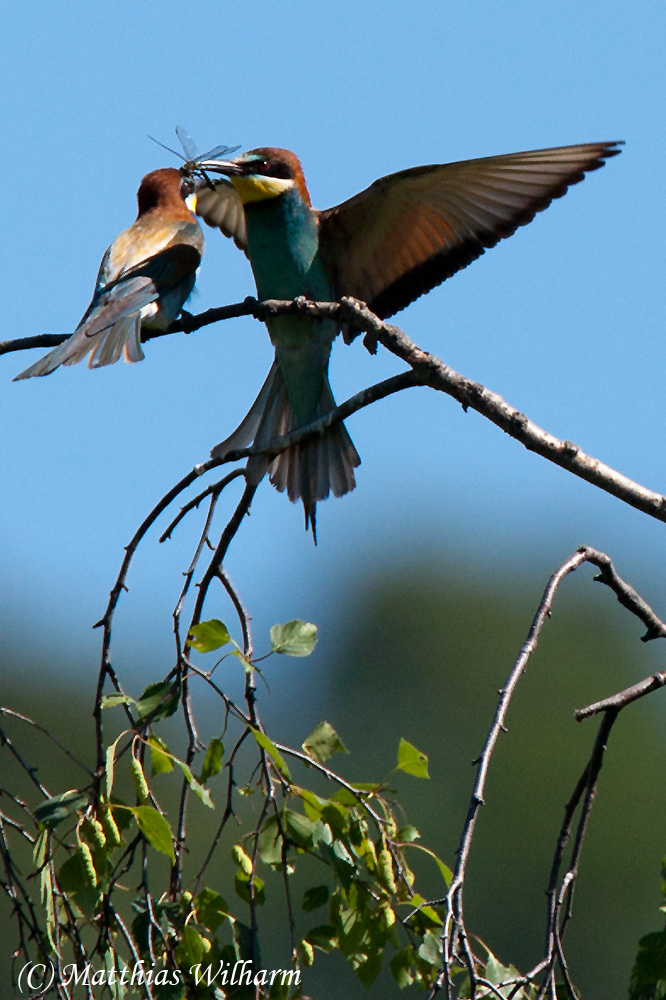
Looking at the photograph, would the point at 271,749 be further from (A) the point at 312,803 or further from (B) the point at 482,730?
(B) the point at 482,730

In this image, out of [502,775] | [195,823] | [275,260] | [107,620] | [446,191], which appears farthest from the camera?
[502,775]

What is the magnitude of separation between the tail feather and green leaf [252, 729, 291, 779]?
1.80 meters

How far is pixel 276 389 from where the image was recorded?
13.4 feet

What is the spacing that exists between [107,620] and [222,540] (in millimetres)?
324

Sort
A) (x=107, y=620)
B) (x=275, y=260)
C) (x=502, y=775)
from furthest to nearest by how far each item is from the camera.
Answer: (x=502, y=775) → (x=275, y=260) → (x=107, y=620)

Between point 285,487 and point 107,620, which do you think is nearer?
point 107,620

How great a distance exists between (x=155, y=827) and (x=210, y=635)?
0.87 ft

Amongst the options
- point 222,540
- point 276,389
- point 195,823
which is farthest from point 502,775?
point 222,540

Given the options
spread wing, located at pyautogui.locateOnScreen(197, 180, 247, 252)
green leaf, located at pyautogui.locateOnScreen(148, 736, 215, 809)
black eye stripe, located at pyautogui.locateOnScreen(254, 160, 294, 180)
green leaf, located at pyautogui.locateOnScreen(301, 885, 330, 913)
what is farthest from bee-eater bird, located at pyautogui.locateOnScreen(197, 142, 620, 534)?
green leaf, located at pyautogui.locateOnScreen(148, 736, 215, 809)

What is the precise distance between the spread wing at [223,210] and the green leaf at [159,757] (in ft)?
9.52

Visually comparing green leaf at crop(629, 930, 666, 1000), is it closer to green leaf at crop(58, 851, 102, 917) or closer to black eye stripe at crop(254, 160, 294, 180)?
green leaf at crop(58, 851, 102, 917)

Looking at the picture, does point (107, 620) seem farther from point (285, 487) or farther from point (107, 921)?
point (285, 487)

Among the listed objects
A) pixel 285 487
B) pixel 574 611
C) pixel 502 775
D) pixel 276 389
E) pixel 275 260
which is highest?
pixel 275 260

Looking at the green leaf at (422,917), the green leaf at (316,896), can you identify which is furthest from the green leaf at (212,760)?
the green leaf at (422,917)
